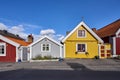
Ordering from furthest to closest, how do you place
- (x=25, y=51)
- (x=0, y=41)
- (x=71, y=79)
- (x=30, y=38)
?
(x=30, y=38), (x=25, y=51), (x=0, y=41), (x=71, y=79)

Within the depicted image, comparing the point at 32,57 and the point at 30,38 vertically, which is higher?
the point at 30,38

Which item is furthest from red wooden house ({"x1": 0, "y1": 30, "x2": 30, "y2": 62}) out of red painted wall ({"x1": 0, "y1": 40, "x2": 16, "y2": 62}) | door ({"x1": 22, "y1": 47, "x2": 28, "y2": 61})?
door ({"x1": 22, "y1": 47, "x2": 28, "y2": 61})

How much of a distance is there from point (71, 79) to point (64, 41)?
76.0 feet

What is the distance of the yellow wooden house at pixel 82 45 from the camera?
123 ft

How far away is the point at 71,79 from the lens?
47.5 ft

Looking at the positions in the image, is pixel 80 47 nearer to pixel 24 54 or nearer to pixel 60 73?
pixel 24 54

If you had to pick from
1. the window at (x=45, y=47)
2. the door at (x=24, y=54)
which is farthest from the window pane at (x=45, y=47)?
the door at (x=24, y=54)

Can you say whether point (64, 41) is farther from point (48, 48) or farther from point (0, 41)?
point (0, 41)

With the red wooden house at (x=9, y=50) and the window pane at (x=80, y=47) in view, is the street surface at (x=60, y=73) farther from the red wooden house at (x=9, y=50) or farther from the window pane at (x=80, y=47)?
the window pane at (x=80, y=47)

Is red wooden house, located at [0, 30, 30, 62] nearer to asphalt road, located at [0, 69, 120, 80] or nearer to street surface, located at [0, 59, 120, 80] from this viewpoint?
street surface, located at [0, 59, 120, 80]

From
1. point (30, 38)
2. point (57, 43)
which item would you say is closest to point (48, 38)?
point (57, 43)

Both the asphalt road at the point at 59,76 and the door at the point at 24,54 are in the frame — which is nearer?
the asphalt road at the point at 59,76

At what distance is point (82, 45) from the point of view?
124 feet

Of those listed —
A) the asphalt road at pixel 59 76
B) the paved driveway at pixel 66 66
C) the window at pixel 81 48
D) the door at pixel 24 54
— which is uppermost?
the window at pixel 81 48
